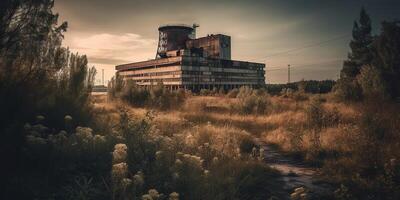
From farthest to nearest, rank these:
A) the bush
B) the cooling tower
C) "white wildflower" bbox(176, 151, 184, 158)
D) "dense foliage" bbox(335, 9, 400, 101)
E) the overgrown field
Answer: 1. the cooling tower
2. the bush
3. "dense foliage" bbox(335, 9, 400, 101)
4. the overgrown field
5. "white wildflower" bbox(176, 151, 184, 158)

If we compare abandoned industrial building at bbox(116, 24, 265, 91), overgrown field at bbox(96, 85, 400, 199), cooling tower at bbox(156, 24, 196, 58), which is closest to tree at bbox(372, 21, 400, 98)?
overgrown field at bbox(96, 85, 400, 199)

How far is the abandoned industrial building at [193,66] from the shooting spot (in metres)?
50.5

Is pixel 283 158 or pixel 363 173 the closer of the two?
pixel 363 173

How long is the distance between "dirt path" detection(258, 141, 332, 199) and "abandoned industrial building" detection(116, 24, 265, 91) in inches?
1583

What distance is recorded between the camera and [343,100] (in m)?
19.2

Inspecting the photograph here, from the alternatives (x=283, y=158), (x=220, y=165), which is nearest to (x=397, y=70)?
(x=283, y=158)

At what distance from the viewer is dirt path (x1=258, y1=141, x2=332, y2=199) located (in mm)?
5023

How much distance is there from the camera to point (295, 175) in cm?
602

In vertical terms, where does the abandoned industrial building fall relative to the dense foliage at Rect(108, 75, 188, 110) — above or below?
above

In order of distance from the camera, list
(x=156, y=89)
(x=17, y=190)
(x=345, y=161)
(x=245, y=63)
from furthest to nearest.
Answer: (x=245, y=63) → (x=156, y=89) → (x=345, y=161) → (x=17, y=190)

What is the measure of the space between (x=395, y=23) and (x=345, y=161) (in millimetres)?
19819

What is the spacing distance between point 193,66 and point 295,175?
150 ft

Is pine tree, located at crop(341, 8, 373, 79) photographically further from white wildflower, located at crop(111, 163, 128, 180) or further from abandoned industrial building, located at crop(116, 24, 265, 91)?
white wildflower, located at crop(111, 163, 128, 180)

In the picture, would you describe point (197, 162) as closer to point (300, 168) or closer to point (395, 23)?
point (300, 168)
